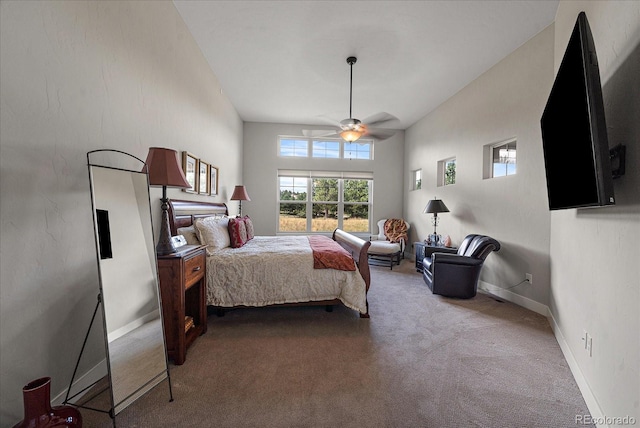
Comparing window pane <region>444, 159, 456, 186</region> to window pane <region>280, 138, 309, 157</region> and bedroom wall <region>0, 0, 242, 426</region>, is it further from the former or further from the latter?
bedroom wall <region>0, 0, 242, 426</region>

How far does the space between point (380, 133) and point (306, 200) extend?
323 cm

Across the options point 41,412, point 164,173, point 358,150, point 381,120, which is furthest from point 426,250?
point 41,412

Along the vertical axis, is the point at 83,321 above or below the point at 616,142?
below

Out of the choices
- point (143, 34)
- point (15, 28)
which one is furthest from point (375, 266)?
point (15, 28)

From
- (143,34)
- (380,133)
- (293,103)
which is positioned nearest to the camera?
(143,34)

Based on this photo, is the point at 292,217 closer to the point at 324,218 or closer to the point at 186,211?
the point at 324,218

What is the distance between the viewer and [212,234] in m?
2.88

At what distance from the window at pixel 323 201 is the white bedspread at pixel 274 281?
12.1ft

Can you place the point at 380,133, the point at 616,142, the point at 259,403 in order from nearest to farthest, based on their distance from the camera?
the point at 616,142 → the point at 259,403 → the point at 380,133

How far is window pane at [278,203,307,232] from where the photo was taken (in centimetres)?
636

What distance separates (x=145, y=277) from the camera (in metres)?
1.66

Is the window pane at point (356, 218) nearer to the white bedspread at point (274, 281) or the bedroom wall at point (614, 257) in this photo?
the white bedspread at point (274, 281)

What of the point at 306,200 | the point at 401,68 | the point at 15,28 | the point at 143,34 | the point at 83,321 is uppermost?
the point at 401,68

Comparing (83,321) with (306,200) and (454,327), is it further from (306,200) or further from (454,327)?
(306,200)
